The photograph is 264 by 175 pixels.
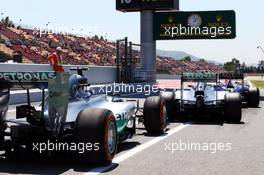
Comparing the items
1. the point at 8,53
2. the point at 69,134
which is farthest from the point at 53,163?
the point at 8,53

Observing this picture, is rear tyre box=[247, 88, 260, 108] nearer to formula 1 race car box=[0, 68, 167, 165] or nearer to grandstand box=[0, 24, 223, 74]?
formula 1 race car box=[0, 68, 167, 165]

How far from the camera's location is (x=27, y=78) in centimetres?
662

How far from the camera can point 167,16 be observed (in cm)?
3916

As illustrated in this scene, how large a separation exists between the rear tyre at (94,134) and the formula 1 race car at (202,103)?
6.38 meters

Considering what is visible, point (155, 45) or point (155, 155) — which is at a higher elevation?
point (155, 45)

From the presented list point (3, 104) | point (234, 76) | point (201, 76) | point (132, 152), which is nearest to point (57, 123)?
point (3, 104)

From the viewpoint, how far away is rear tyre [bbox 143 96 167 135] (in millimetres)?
9844

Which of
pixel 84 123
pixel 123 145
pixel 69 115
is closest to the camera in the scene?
pixel 84 123

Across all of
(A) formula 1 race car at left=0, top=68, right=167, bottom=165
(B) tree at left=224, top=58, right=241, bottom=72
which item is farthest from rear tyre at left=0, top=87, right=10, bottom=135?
(B) tree at left=224, top=58, right=241, bottom=72

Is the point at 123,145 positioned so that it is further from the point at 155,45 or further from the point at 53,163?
the point at 155,45

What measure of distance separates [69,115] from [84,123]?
1058 mm

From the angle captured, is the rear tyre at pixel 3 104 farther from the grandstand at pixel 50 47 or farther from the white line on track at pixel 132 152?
the grandstand at pixel 50 47

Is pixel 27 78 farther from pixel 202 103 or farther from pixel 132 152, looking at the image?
pixel 202 103

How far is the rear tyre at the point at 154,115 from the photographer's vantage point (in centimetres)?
984
